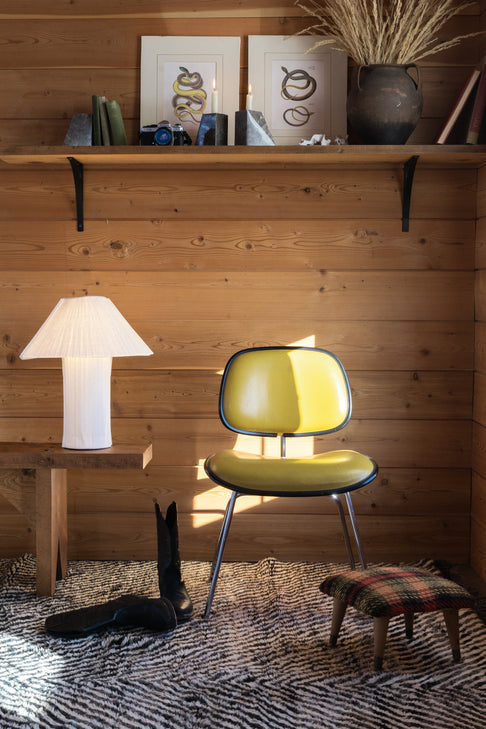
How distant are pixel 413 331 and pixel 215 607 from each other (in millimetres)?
1205

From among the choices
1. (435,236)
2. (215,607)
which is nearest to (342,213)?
(435,236)

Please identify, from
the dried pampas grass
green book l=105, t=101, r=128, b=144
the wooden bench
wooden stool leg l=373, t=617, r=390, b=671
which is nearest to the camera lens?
green book l=105, t=101, r=128, b=144

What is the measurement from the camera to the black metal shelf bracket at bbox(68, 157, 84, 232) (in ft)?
8.29

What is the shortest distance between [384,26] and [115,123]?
96 cm

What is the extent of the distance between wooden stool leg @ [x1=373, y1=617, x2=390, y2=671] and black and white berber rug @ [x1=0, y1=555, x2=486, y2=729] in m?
0.03

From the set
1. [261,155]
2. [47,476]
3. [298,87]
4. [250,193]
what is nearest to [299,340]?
[250,193]

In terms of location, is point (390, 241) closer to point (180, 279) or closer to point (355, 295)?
point (355, 295)

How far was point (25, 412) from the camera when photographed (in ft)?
8.66

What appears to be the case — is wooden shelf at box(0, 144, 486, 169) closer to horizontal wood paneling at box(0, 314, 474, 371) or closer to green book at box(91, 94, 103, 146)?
green book at box(91, 94, 103, 146)

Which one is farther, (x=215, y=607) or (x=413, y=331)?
(x=413, y=331)

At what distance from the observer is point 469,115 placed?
2432mm

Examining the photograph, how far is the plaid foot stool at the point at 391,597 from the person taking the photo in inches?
69.1

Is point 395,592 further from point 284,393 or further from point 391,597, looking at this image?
point 284,393

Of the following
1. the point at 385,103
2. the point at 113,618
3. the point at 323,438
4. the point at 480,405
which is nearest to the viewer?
the point at 113,618
